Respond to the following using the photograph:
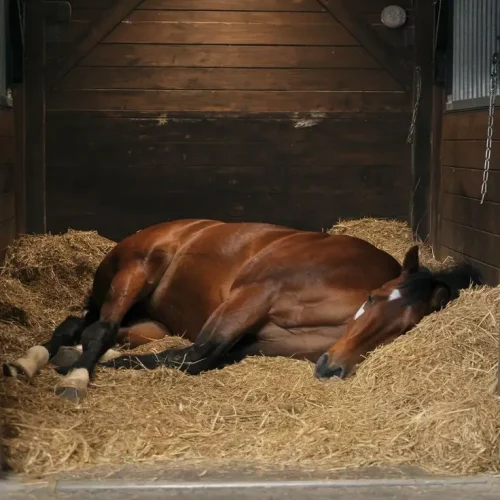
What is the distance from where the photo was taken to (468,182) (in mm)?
6414

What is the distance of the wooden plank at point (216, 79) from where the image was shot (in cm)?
744

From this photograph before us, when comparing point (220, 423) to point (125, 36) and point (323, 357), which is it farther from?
point (125, 36)

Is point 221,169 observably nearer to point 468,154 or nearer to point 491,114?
point 468,154

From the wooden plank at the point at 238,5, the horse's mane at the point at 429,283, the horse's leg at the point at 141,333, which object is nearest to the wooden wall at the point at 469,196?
the horse's mane at the point at 429,283

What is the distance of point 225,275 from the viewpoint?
18.8ft

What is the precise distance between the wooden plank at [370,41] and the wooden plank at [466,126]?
1.94 feet

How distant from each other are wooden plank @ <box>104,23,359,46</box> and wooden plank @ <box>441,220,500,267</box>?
1.71 meters

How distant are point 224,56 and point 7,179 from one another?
1908 mm

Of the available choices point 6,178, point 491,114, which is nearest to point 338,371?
point 491,114

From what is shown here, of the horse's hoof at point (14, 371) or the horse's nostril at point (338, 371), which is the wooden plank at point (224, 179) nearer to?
the horse's hoof at point (14, 371)

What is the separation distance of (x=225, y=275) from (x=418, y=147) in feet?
8.39

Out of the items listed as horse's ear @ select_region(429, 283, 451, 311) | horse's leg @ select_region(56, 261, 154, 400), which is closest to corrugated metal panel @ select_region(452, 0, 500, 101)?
horse's ear @ select_region(429, 283, 451, 311)

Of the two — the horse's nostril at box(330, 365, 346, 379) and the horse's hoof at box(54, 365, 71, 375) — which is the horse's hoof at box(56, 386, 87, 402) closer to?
the horse's hoof at box(54, 365, 71, 375)

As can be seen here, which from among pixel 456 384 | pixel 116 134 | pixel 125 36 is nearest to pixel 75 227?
pixel 116 134
